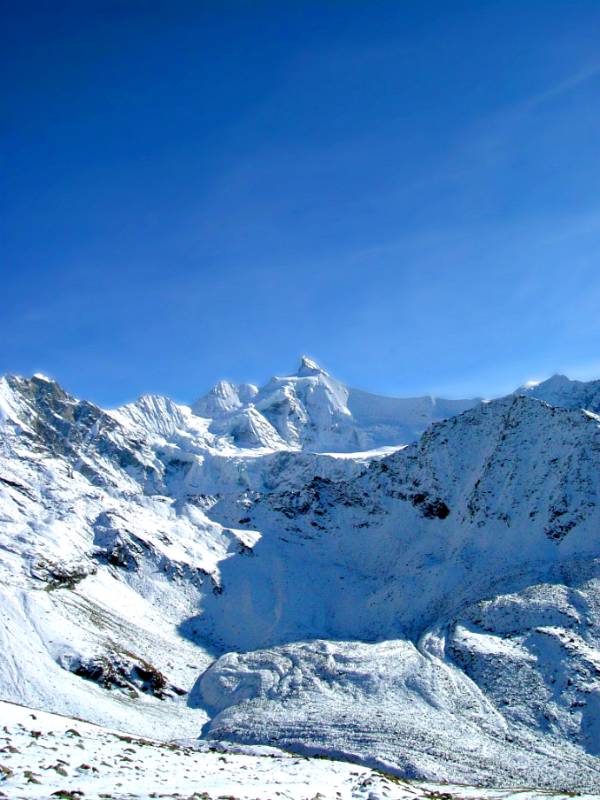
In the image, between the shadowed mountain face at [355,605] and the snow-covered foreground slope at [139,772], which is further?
the shadowed mountain face at [355,605]

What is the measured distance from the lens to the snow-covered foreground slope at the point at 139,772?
21.6 m

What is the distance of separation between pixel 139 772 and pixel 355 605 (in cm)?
7575

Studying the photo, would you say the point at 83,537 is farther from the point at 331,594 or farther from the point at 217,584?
the point at 331,594

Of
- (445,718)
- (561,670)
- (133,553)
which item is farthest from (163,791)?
(133,553)

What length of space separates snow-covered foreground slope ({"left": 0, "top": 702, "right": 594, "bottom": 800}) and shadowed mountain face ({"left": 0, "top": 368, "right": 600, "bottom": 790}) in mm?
25352

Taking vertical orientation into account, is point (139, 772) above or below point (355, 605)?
below

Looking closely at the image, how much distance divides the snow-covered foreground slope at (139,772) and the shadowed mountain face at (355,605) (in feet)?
83.2

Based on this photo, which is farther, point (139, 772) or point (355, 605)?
point (355, 605)

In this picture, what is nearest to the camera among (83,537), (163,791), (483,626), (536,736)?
(163,791)

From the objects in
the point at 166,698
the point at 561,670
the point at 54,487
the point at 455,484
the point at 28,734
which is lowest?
the point at 166,698

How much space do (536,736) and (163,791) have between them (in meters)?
46.2

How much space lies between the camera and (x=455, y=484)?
116 meters

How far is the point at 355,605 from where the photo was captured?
97.9 metres

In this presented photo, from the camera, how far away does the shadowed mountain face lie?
60719 mm
